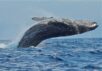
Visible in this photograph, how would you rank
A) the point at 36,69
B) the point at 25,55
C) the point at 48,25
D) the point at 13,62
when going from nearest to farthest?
1. the point at 36,69
2. the point at 13,62
3. the point at 25,55
4. the point at 48,25

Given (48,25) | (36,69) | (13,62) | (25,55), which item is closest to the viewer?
(36,69)

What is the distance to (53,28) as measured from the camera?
17344 millimetres

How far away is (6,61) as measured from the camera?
44.7 ft

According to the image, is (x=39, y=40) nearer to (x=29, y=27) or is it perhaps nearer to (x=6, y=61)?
(x=29, y=27)

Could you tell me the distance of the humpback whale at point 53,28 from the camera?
17.3 metres

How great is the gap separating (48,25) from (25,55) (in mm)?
2456

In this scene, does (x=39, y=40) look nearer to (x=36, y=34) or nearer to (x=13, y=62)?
(x=36, y=34)

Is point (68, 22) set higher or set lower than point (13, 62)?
higher

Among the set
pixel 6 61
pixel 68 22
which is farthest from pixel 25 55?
pixel 68 22

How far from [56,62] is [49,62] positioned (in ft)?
0.72

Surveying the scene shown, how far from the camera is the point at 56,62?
13602mm

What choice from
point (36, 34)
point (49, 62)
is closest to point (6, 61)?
point (49, 62)

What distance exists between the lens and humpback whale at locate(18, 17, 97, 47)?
56.9ft

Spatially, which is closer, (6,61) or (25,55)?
(6,61)
